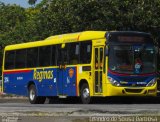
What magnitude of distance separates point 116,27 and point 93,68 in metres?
9.70

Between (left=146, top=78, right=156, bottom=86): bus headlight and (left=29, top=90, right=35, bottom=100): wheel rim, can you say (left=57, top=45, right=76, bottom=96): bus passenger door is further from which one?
(left=146, top=78, right=156, bottom=86): bus headlight

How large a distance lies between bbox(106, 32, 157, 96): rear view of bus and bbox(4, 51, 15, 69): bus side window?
850 cm

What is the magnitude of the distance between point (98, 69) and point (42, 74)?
4.78 metres

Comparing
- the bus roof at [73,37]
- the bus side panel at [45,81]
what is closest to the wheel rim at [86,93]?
the bus side panel at [45,81]

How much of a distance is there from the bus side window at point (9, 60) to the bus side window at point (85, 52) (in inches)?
263

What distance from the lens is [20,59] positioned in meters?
32.2

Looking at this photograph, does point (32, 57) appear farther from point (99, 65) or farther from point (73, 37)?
point (99, 65)

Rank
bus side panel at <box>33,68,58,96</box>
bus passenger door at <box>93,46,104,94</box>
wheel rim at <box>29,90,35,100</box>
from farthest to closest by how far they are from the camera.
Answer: wheel rim at <box>29,90,35,100</box> < bus side panel at <box>33,68,58,96</box> < bus passenger door at <box>93,46,104,94</box>

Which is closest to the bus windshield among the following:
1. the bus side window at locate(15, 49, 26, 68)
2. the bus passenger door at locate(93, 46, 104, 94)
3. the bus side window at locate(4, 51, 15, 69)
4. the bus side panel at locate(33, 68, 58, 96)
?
the bus passenger door at locate(93, 46, 104, 94)

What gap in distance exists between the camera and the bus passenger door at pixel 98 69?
85.7ft

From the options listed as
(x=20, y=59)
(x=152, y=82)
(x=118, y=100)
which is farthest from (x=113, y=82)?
(x=20, y=59)

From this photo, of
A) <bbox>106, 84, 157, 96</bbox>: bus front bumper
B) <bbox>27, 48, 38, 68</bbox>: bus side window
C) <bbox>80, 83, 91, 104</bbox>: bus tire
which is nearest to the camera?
<bbox>106, 84, 157, 96</bbox>: bus front bumper

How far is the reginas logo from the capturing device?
29.7 metres

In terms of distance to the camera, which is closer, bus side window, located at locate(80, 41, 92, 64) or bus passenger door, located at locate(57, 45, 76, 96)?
bus side window, located at locate(80, 41, 92, 64)
